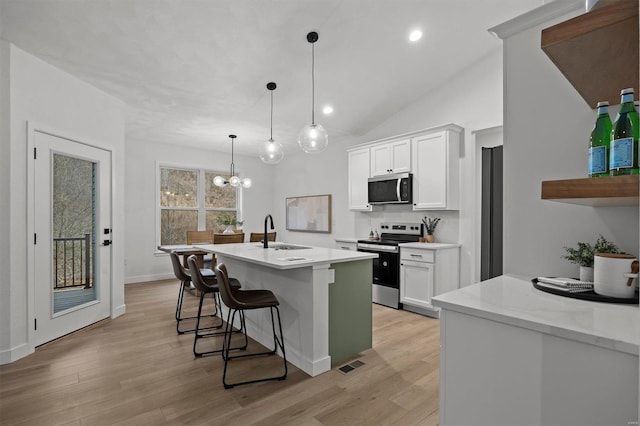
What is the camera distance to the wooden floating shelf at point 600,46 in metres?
0.79

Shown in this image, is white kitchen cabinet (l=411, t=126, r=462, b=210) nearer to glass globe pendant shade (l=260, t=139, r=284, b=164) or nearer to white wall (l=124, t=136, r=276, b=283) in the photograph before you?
glass globe pendant shade (l=260, t=139, r=284, b=164)

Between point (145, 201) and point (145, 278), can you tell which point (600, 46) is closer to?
point (145, 201)

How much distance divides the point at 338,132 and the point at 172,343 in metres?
4.08

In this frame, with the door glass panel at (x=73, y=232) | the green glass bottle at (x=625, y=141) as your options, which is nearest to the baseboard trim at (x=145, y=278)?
the door glass panel at (x=73, y=232)

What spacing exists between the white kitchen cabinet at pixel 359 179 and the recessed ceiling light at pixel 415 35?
1760 mm

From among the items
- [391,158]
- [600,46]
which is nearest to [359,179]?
[391,158]

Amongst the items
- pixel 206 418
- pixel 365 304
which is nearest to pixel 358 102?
pixel 365 304

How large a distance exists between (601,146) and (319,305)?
1967 mm

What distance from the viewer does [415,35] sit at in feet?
11.6

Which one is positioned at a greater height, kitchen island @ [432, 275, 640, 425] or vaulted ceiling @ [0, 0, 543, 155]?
vaulted ceiling @ [0, 0, 543, 155]

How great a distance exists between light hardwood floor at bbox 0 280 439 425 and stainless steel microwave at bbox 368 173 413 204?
1914mm

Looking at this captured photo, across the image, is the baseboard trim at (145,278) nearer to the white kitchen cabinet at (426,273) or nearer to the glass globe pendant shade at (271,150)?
the glass globe pendant shade at (271,150)

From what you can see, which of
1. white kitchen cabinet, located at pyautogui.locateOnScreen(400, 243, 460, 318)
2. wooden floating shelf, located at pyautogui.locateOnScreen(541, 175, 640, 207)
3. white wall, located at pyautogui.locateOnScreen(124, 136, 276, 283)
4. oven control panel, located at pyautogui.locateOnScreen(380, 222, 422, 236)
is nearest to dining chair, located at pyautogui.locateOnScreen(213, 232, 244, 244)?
white wall, located at pyautogui.locateOnScreen(124, 136, 276, 283)

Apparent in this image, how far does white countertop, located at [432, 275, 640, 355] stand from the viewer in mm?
747
